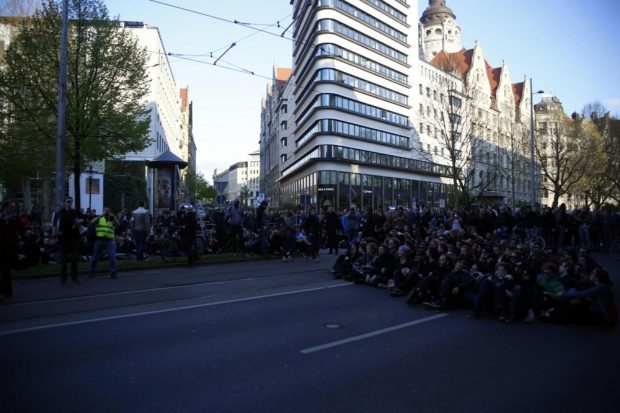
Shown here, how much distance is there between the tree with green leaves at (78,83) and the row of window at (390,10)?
147 feet

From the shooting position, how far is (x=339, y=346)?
6527mm

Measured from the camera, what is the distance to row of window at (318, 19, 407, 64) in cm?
5666

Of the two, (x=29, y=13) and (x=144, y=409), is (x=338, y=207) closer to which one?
(x=29, y=13)

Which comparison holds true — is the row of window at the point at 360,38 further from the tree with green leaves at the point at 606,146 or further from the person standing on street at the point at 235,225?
the person standing on street at the point at 235,225

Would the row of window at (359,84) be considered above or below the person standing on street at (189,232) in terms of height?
Result: above

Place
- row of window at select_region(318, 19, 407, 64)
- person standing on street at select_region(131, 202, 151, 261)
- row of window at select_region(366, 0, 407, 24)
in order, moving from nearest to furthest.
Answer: person standing on street at select_region(131, 202, 151, 261) < row of window at select_region(318, 19, 407, 64) < row of window at select_region(366, 0, 407, 24)

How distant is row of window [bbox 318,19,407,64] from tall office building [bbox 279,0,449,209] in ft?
0.37

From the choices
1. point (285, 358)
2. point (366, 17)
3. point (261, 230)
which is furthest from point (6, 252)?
point (366, 17)

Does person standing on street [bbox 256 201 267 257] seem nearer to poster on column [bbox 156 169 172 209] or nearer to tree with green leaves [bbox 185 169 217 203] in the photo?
poster on column [bbox 156 169 172 209]

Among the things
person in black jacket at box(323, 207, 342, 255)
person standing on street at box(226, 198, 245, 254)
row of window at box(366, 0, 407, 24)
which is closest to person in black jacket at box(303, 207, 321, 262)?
person in black jacket at box(323, 207, 342, 255)

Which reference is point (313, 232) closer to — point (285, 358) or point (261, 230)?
point (261, 230)

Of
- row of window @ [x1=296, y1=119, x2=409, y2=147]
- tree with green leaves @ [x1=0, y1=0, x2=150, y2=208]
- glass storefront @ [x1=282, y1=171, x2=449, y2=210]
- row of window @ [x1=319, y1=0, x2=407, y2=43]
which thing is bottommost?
glass storefront @ [x1=282, y1=171, x2=449, y2=210]

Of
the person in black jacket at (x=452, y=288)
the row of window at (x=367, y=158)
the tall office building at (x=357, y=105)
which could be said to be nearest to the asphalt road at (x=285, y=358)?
the person in black jacket at (x=452, y=288)

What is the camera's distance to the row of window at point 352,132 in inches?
2295
